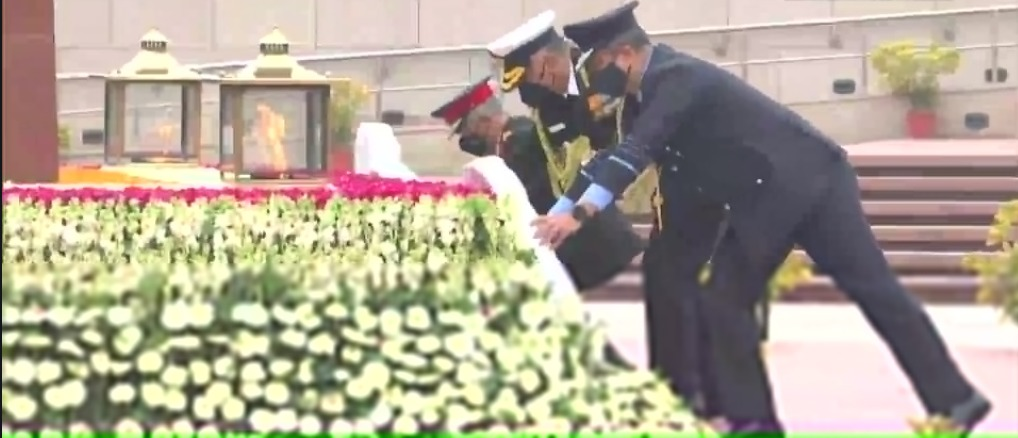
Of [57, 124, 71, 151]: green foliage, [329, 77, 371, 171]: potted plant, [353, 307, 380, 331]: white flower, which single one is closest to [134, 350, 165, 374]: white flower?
[353, 307, 380, 331]: white flower

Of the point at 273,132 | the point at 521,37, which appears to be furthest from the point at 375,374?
the point at 273,132

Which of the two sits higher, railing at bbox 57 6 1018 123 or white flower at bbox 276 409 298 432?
railing at bbox 57 6 1018 123

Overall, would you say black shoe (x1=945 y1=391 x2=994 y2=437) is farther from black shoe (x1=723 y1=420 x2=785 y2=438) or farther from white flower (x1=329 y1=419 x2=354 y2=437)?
white flower (x1=329 y1=419 x2=354 y2=437)

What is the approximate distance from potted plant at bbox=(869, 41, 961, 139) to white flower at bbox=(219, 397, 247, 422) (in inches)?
585

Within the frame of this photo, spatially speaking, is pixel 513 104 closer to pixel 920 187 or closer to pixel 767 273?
pixel 920 187

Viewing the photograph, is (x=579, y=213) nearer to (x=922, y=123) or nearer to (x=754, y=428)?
(x=754, y=428)

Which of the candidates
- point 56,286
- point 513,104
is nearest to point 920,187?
point 513,104

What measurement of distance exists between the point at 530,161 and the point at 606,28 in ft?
9.58

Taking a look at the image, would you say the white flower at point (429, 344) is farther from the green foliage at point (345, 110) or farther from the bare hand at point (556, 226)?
the green foliage at point (345, 110)

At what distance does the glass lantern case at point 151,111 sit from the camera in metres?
13.3

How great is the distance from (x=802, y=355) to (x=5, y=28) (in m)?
7.21

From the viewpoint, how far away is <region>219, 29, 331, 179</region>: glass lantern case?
1065cm

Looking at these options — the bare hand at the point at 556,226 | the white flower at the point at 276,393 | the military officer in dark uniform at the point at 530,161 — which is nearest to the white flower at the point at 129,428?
the white flower at the point at 276,393

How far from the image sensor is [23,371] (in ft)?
15.4
